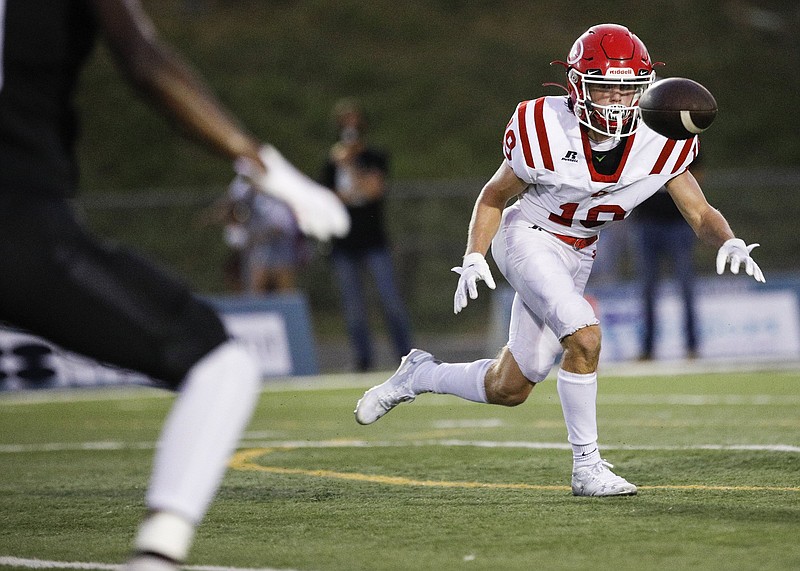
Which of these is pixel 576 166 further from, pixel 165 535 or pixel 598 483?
pixel 165 535

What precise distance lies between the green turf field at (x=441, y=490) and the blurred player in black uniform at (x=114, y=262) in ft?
2.46

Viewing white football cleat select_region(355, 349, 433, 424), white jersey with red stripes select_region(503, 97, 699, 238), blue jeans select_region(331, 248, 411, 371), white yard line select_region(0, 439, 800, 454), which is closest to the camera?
white jersey with red stripes select_region(503, 97, 699, 238)

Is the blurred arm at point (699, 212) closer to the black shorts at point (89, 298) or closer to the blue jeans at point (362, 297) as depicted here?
the black shorts at point (89, 298)

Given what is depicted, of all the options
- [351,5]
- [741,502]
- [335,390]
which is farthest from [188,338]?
[351,5]

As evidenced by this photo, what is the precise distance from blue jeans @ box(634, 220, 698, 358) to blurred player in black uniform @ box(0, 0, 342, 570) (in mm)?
8292

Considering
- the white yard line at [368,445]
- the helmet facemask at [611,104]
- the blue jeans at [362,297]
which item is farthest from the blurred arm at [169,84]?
the blue jeans at [362,297]

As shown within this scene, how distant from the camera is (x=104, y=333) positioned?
2877 mm

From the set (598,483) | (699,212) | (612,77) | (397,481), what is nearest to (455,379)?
(397,481)

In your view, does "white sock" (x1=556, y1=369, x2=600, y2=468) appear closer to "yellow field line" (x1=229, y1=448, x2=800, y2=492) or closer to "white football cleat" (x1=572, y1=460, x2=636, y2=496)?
"white football cleat" (x1=572, y1=460, x2=636, y2=496)

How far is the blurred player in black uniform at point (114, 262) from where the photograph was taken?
9.16ft

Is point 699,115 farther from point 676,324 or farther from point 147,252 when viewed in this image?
point 147,252

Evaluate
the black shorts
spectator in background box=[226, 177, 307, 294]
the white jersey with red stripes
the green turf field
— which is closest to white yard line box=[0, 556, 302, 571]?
the green turf field

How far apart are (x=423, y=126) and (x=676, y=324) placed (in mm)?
15726

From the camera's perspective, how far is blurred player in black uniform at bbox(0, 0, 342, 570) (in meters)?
2.79
